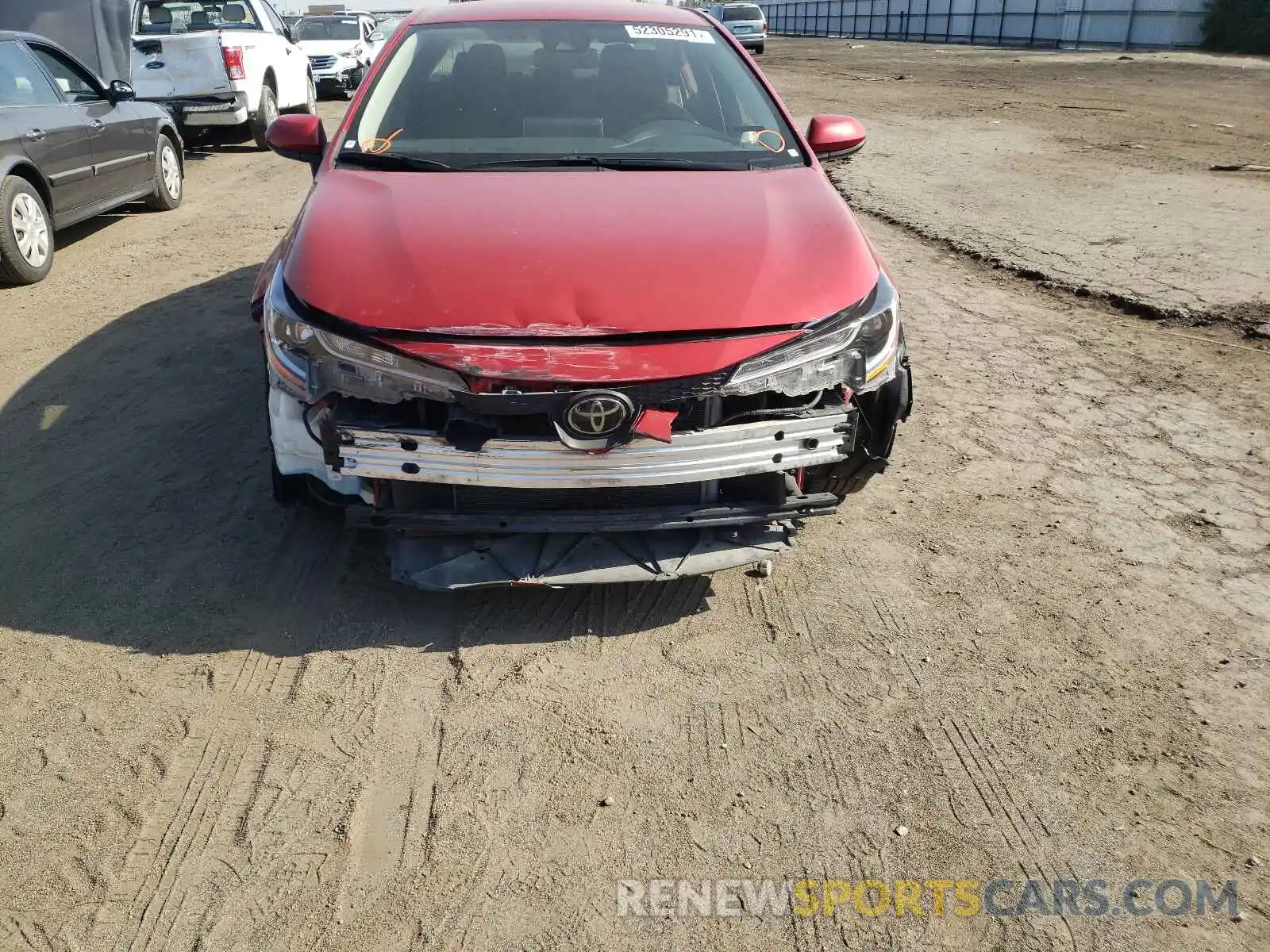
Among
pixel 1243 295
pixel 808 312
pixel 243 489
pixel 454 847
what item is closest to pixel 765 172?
pixel 808 312

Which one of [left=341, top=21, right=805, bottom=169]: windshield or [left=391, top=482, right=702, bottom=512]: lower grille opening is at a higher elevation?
[left=341, top=21, right=805, bottom=169]: windshield

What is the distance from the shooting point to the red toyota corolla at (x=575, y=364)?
9.11 ft

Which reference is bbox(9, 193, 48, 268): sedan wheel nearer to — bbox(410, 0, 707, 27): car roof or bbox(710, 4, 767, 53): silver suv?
bbox(410, 0, 707, 27): car roof

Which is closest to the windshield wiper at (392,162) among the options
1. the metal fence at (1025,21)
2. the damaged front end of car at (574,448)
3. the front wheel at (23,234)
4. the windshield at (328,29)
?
the damaged front end of car at (574,448)

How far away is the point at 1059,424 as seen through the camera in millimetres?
4629

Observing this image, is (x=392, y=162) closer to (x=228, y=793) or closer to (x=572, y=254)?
(x=572, y=254)

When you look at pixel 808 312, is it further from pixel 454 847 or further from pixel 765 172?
pixel 454 847

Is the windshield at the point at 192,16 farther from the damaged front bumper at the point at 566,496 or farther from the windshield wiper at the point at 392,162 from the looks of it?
the damaged front bumper at the point at 566,496

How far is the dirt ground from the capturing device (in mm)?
2256

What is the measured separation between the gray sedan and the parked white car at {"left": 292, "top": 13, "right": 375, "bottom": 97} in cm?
1071

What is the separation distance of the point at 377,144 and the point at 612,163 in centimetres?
95

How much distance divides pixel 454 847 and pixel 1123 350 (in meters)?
4.72

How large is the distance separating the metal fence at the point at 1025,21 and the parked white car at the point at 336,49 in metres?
22.8

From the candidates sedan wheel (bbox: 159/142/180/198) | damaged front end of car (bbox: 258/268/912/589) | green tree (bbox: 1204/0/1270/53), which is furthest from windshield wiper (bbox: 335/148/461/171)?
green tree (bbox: 1204/0/1270/53)
